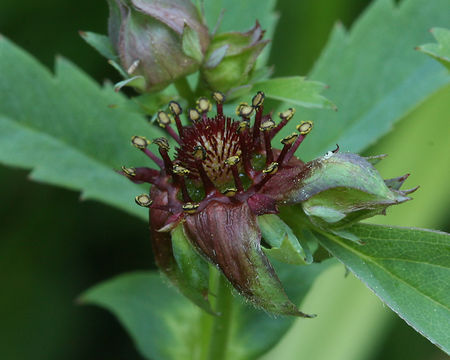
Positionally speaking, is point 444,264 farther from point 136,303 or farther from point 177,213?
point 136,303

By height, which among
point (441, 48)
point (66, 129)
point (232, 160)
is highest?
point (441, 48)

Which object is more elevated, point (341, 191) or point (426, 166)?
point (341, 191)

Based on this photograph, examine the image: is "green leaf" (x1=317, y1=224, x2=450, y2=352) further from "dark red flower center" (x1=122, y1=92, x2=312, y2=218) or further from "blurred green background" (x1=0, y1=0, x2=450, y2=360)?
"blurred green background" (x1=0, y1=0, x2=450, y2=360)

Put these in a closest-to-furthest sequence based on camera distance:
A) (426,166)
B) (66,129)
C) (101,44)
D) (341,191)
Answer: (341,191), (101,44), (66,129), (426,166)

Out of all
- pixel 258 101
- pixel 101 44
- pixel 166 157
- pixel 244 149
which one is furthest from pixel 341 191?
pixel 101 44

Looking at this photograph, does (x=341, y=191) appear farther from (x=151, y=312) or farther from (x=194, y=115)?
(x=151, y=312)

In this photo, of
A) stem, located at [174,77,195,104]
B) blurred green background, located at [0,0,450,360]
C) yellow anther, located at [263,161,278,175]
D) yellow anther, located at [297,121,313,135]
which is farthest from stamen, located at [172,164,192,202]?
blurred green background, located at [0,0,450,360]
